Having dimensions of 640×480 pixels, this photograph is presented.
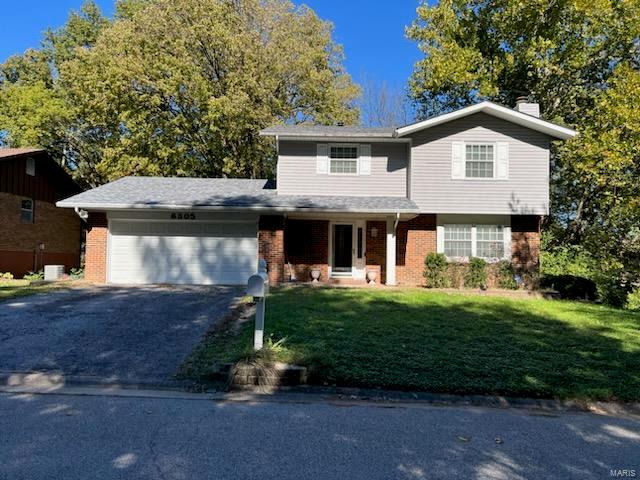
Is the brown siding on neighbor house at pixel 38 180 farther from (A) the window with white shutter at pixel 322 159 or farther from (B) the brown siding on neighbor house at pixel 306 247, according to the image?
(A) the window with white shutter at pixel 322 159

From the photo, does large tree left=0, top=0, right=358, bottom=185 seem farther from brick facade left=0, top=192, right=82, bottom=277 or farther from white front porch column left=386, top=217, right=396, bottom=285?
white front porch column left=386, top=217, right=396, bottom=285

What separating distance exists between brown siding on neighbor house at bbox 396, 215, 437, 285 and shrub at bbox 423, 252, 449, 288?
0.63 m

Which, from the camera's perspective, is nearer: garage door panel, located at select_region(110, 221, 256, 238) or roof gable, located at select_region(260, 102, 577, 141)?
roof gable, located at select_region(260, 102, 577, 141)

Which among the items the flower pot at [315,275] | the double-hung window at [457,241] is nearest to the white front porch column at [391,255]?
the double-hung window at [457,241]

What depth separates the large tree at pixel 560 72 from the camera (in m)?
18.3

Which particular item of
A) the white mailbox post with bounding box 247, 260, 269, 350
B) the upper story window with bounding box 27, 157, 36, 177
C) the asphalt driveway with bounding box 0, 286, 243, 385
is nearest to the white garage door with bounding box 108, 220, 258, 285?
the asphalt driveway with bounding box 0, 286, 243, 385

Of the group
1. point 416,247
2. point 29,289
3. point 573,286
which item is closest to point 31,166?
point 29,289

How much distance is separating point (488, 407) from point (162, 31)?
Result: 24.8 m

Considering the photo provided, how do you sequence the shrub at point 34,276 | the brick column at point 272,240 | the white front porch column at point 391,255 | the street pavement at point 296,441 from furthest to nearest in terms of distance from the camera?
the shrub at point 34,276
the white front porch column at point 391,255
the brick column at point 272,240
the street pavement at point 296,441

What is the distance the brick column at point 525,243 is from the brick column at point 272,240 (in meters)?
7.94

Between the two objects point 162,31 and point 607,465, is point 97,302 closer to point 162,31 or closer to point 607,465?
point 607,465

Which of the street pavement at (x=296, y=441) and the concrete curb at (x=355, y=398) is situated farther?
the concrete curb at (x=355, y=398)

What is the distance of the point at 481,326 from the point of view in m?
9.07

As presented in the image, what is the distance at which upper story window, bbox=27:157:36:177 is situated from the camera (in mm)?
21688
